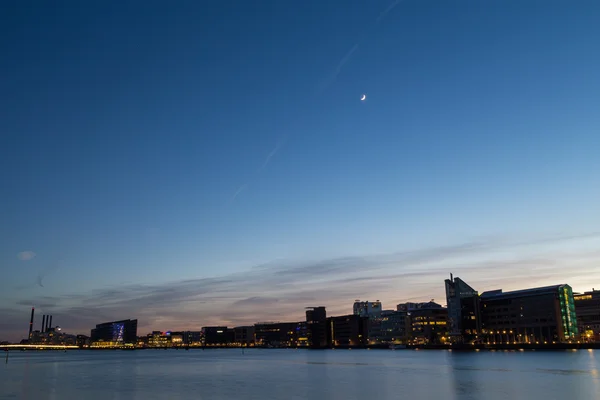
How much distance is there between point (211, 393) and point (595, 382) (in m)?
52.5

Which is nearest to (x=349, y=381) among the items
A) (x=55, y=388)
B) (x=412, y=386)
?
(x=412, y=386)

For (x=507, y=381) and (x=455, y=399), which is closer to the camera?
(x=455, y=399)

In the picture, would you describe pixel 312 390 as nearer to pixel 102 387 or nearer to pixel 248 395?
pixel 248 395

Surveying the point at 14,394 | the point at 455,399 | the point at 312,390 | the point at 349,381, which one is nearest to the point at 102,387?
the point at 14,394

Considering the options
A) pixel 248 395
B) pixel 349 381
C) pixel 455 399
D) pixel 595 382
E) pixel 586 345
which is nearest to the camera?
pixel 455 399

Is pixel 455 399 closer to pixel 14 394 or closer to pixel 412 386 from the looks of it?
pixel 412 386

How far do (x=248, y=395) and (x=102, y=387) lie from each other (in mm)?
26177

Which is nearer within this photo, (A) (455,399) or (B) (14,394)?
(A) (455,399)

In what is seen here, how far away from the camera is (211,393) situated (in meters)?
61.0

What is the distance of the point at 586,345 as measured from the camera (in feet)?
652

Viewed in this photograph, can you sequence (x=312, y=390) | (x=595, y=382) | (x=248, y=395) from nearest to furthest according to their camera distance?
(x=248, y=395) → (x=312, y=390) → (x=595, y=382)

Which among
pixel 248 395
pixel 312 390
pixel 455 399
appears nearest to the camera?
pixel 455 399

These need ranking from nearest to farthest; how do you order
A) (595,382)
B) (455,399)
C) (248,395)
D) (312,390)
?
1. (455,399)
2. (248,395)
3. (312,390)
4. (595,382)

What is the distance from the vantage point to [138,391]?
63.9 meters
